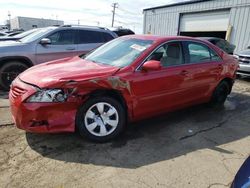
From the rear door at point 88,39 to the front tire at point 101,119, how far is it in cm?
418

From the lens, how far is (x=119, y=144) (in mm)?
3771

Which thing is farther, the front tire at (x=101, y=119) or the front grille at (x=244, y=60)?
the front grille at (x=244, y=60)

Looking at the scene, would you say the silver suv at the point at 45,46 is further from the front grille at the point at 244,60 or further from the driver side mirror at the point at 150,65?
the front grille at the point at 244,60

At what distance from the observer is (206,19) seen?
57.3ft

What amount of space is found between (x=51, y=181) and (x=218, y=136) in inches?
109

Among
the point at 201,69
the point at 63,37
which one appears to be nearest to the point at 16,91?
the point at 201,69

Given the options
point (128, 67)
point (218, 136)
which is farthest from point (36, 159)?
point (218, 136)

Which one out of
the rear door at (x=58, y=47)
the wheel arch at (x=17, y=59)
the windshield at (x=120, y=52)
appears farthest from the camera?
the rear door at (x=58, y=47)

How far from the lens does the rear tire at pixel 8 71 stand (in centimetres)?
644

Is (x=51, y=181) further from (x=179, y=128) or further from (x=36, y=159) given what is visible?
(x=179, y=128)

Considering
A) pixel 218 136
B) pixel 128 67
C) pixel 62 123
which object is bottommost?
pixel 218 136

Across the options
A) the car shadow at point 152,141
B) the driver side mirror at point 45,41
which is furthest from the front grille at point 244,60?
the driver side mirror at point 45,41

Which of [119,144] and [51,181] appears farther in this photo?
[119,144]

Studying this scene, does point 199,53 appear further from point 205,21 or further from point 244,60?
point 205,21
